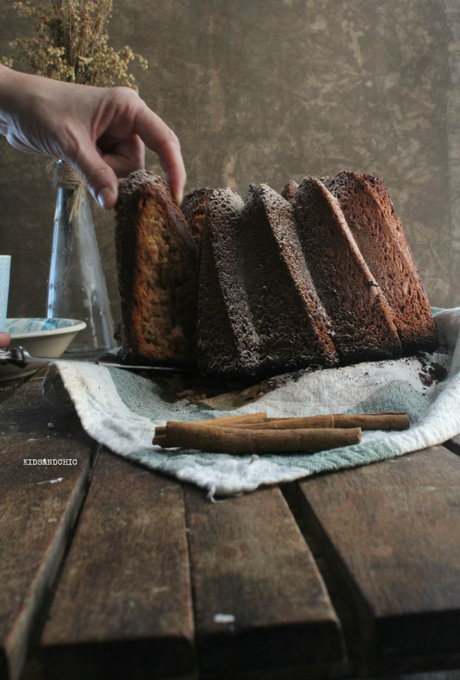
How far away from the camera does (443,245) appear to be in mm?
3166

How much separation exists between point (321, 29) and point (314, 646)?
3.17 meters

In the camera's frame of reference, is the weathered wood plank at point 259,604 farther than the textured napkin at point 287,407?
No

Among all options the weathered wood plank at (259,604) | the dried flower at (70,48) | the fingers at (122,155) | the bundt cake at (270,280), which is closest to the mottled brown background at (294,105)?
the dried flower at (70,48)

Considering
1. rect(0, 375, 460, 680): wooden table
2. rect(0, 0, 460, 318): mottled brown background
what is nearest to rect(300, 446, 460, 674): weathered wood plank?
rect(0, 375, 460, 680): wooden table

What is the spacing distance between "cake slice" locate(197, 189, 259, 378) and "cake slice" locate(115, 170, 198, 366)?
0.24ft

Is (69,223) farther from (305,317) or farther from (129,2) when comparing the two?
(129,2)

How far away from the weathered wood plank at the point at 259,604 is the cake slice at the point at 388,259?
2.50ft

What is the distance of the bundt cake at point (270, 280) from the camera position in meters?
1.19

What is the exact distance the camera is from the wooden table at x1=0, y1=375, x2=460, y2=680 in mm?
435

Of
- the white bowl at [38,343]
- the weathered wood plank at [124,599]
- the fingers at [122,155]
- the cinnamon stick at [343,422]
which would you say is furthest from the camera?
the fingers at [122,155]

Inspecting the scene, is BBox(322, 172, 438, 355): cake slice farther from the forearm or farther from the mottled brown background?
the mottled brown background

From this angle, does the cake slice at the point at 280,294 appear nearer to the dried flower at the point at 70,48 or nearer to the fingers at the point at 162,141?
the fingers at the point at 162,141

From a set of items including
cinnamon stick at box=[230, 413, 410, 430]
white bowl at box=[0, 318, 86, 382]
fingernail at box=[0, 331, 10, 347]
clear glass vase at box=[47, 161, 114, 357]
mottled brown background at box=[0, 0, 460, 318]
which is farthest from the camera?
mottled brown background at box=[0, 0, 460, 318]

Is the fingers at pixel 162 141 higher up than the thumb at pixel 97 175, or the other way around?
the fingers at pixel 162 141
